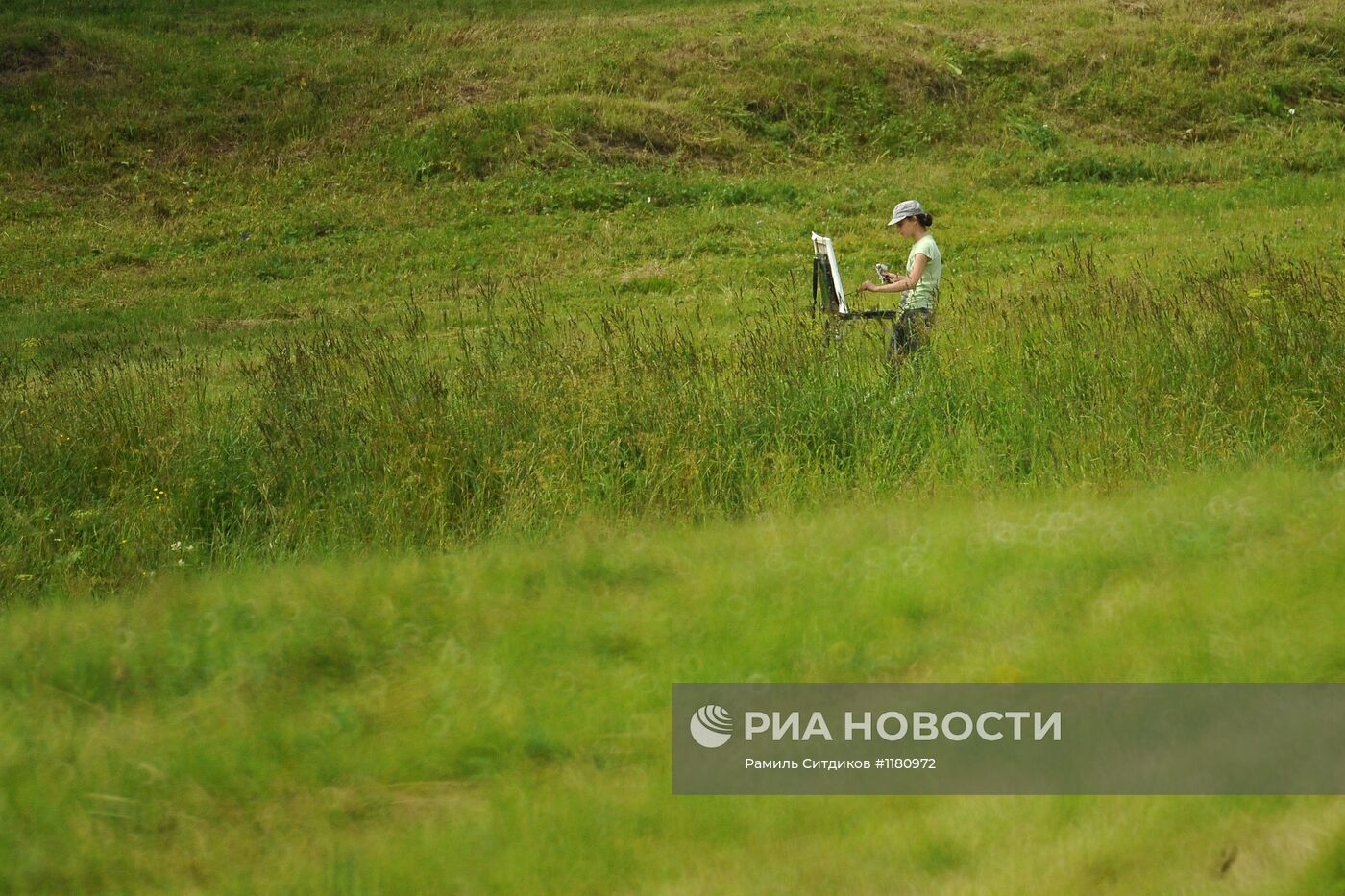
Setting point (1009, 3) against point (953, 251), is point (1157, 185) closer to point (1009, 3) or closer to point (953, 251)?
point (953, 251)

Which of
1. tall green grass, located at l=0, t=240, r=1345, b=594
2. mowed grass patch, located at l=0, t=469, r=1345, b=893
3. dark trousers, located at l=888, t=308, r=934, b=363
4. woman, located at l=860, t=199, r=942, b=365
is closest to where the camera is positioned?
mowed grass patch, located at l=0, t=469, r=1345, b=893

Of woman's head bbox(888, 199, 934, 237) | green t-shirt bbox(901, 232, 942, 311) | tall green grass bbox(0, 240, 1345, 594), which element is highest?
woman's head bbox(888, 199, 934, 237)

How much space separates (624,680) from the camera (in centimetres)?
471

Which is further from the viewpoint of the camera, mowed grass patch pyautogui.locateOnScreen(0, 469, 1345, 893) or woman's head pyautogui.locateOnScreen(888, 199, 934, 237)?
woman's head pyautogui.locateOnScreen(888, 199, 934, 237)

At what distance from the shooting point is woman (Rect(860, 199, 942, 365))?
883cm

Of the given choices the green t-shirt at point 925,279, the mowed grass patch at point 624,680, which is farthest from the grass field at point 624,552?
the green t-shirt at point 925,279

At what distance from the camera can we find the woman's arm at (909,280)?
354 inches

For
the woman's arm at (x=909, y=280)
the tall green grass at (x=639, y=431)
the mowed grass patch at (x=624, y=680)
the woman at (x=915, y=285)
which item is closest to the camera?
the mowed grass patch at (x=624, y=680)

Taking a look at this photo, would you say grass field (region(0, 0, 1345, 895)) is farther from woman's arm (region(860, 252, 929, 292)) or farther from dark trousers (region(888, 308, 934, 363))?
woman's arm (region(860, 252, 929, 292))

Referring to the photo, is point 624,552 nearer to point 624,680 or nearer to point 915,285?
point 624,680

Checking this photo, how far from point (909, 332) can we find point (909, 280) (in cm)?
43

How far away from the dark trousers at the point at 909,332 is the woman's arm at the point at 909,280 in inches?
7.0

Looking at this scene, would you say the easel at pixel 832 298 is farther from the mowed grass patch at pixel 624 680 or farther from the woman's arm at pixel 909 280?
the mowed grass patch at pixel 624 680

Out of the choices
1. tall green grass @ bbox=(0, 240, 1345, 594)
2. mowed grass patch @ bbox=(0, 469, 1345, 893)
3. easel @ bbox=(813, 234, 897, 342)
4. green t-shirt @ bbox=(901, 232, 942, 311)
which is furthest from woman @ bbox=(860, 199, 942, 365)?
mowed grass patch @ bbox=(0, 469, 1345, 893)
